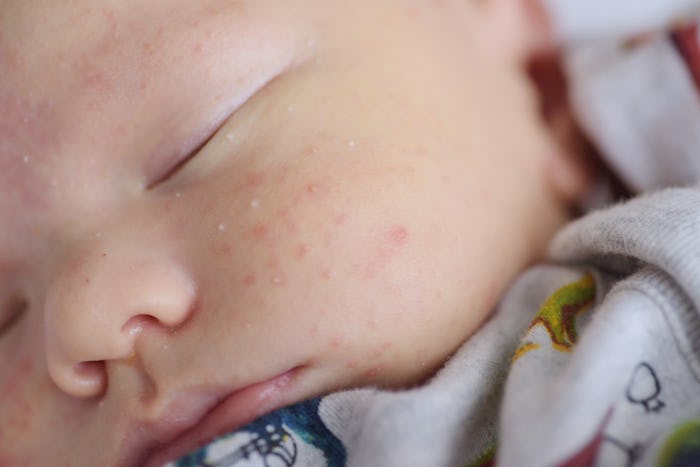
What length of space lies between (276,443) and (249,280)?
5.2 inches

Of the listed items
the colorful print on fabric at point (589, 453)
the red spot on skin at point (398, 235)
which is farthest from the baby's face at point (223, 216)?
the colorful print on fabric at point (589, 453)

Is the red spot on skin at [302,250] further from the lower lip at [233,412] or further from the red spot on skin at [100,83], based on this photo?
the red spot on skin at [100,83]

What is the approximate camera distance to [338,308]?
0.66m

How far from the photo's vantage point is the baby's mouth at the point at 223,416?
0.66m

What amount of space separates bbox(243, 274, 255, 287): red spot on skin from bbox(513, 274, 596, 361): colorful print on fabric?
218mm

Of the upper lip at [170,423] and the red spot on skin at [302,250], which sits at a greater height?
the red spot on skin at [302,250]

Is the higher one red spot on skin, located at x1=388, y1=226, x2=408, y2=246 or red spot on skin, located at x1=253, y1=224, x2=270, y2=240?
red spot on skin, located at x1=253, y1=224, x2=270, y2=240

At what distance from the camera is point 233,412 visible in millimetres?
658

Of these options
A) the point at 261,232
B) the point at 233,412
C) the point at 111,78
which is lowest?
the point at 233,412

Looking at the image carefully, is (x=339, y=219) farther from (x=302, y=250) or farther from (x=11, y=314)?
(x=11, y=314)

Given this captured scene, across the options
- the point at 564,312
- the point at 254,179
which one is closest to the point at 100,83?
the point at 254,179

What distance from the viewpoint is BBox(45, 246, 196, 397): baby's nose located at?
0.66 meters

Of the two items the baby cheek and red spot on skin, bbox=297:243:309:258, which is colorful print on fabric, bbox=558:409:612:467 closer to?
red spot on skin, bbox=297:243:309:258

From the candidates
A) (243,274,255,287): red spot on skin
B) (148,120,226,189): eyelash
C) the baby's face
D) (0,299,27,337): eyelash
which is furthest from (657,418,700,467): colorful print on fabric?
(0,299,27,337): eyelash
